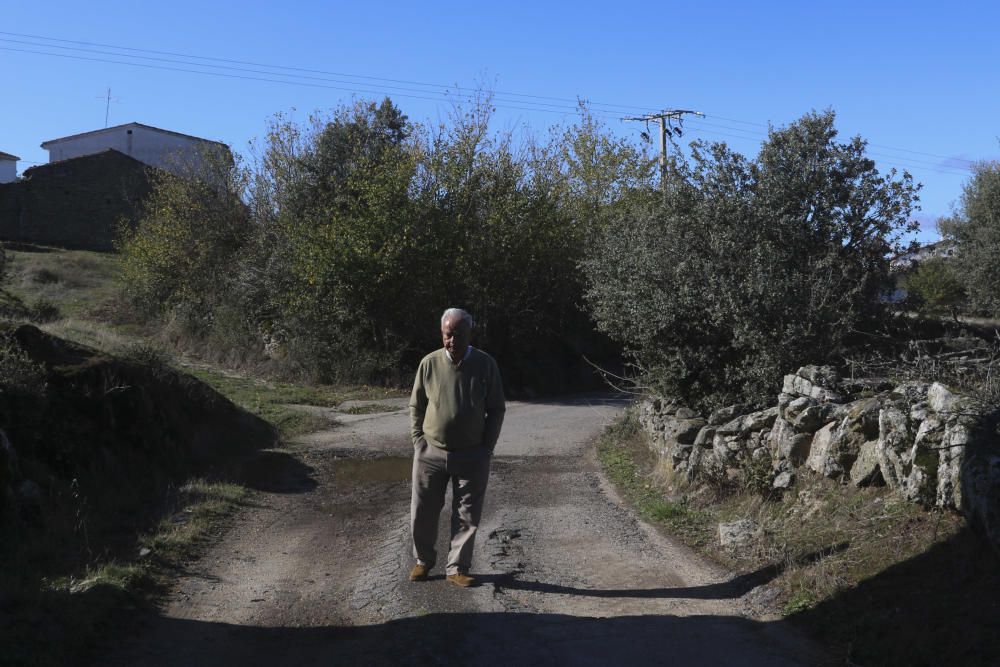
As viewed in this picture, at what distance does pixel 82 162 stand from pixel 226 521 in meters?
35.3

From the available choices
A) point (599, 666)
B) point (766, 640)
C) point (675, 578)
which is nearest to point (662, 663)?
point (599, 666)

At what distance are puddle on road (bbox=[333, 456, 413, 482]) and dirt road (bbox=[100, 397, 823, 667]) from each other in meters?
0.98

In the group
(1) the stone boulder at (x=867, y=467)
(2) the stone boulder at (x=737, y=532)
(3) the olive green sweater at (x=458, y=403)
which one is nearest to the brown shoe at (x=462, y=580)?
(3) the olive green sweater at (x=458, y=403)

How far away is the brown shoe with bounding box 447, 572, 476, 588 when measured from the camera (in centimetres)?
625

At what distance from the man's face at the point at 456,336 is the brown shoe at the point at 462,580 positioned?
5.11 feet

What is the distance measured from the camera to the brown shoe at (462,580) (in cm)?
625

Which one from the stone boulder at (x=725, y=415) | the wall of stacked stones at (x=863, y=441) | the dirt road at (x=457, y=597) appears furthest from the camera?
the stone boulder at (x=725, y=415)

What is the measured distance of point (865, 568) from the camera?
5879 millimetres

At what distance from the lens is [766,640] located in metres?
5.32

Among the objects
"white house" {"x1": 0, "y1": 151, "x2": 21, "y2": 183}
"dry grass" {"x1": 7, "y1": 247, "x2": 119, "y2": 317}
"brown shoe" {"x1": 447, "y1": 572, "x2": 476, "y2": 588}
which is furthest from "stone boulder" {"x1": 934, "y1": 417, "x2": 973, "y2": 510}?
"white house" {"x1": 0, "y1": 151, "x2": 21, "y2": 183}

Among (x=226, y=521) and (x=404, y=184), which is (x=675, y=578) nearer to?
(x=226, y=521)

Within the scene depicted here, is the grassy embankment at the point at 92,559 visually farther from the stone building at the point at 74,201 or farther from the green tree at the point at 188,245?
the stone building at the point at 74,201

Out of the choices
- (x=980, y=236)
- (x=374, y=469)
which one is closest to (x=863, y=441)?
(x=374, y=469)

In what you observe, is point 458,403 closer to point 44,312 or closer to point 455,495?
point 455,495
